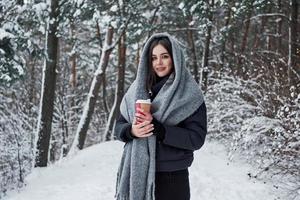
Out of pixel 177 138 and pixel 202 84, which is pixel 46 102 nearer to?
pixel 202 84

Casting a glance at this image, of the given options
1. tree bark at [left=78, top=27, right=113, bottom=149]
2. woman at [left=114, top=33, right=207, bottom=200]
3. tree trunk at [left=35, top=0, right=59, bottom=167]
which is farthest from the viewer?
tree bark at [left=78, top=27, right=113, bottom=149]

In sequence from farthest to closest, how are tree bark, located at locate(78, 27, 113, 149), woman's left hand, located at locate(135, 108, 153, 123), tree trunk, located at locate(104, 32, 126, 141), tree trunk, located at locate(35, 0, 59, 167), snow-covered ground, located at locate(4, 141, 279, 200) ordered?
tree trunk, located at locate(104, 32, 126, 141) → tree bark, located at locate(78, 27, 113, 149) → tree trunk, located at locate(35, 0, 59, 167) → snow-covered ground, located at locate(4, 141, 279, 200) → woman's left hand, located at locate(135, 108, 153, 123)

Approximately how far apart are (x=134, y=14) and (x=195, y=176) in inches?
216

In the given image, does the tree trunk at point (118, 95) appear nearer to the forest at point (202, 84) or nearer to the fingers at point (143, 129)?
the forest at point (202, 84)

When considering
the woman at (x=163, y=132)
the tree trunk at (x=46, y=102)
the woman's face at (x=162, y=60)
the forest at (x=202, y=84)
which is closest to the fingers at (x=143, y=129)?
the woman at (x=163, y=132)

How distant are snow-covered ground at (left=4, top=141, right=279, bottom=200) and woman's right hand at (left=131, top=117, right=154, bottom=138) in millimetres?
3518

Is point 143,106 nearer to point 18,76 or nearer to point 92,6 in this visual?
point 18,76

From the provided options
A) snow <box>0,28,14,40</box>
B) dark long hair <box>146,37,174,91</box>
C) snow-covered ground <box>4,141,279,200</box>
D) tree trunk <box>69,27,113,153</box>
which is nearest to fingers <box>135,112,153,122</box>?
dark long hair <box>146,37,174,91</box>

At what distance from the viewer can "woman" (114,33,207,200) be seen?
2.48 m

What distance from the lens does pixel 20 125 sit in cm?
860

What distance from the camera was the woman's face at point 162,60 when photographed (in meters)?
2.65

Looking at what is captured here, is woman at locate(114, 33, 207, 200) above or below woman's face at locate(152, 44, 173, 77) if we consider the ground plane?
below

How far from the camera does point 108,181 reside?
284 inches

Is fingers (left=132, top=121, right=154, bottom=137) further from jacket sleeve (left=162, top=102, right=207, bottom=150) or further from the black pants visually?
the black pants
